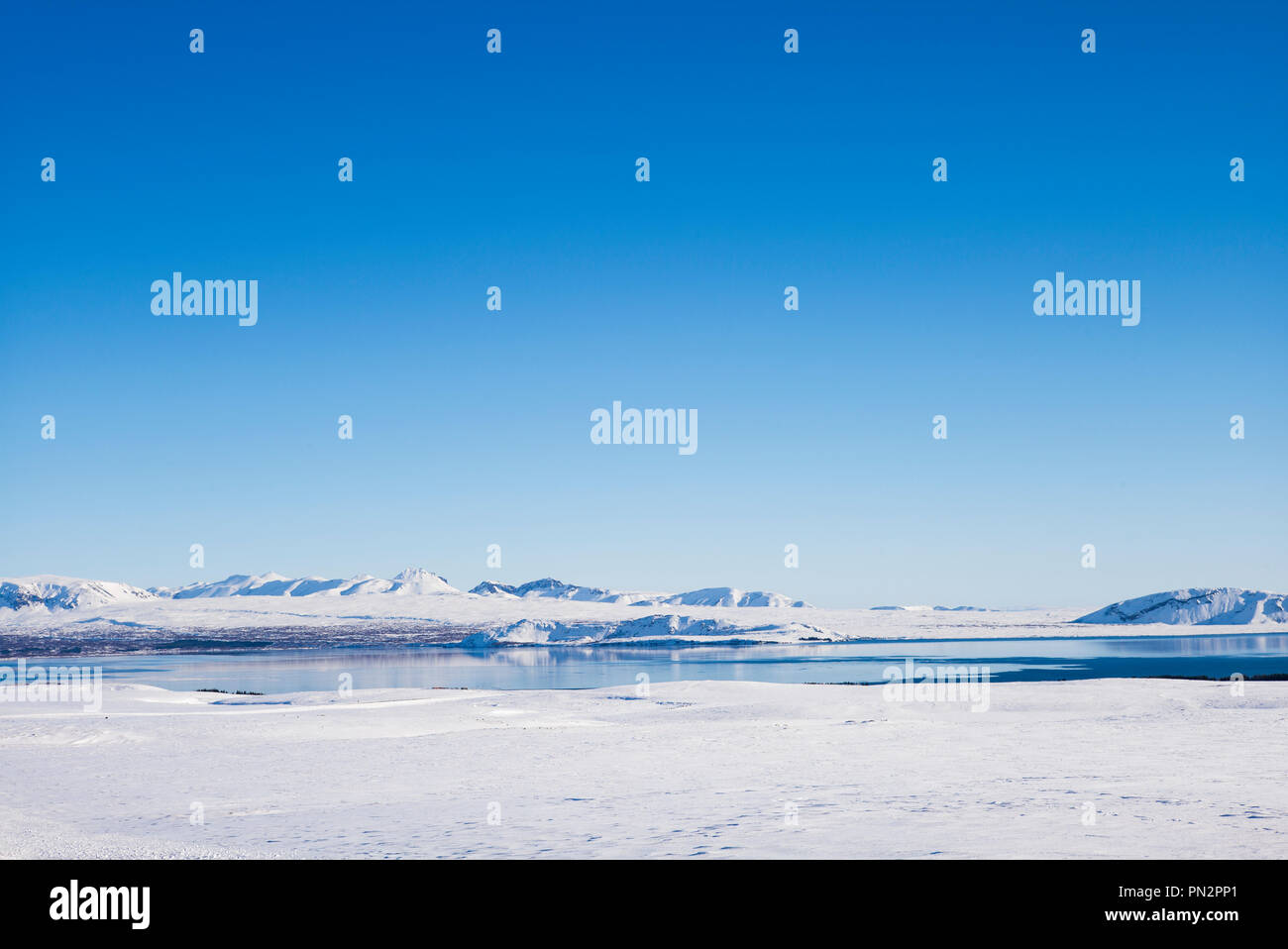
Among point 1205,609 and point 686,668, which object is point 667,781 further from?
point 1205,609

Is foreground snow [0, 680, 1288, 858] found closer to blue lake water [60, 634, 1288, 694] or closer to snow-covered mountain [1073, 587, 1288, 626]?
blue lake water [60, 634, 1288, 694]

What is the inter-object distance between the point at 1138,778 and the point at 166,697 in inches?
1199

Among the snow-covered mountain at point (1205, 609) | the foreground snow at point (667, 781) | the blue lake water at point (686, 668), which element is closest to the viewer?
the foreground snow at point (667, 781)

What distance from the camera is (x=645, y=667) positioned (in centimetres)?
5678

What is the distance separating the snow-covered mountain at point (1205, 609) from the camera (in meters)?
121

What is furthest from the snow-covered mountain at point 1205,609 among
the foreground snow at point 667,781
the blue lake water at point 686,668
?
the foreground snow at point 667,781

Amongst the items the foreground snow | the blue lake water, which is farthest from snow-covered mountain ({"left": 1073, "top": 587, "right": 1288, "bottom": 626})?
the foreground snow

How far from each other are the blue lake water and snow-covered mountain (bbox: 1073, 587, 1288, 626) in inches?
1921

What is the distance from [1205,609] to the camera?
128m

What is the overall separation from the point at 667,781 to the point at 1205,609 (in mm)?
135823

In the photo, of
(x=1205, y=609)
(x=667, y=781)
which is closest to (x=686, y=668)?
(x=667, y=781)

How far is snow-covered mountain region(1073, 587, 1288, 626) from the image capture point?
121 metres

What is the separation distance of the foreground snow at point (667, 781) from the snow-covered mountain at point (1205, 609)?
11084cm

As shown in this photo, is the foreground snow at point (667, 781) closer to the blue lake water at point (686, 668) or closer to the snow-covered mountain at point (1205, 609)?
the blue lake water at point (686, 668)
